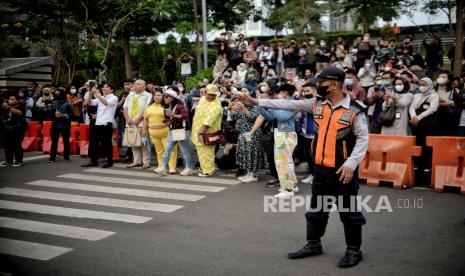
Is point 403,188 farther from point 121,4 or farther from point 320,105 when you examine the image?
point 121,4

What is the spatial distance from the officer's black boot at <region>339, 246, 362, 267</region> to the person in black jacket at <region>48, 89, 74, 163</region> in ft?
29.3

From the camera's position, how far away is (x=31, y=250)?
20.5ft

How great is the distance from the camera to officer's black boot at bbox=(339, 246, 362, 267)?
218 inches

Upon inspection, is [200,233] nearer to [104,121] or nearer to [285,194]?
[285,194]

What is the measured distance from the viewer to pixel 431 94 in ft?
33.2

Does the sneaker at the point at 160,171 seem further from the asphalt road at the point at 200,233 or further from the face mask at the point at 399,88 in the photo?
the face mask at the point at 399,88

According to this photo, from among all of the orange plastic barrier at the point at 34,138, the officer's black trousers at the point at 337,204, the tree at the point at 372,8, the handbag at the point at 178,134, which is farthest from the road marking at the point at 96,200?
the tree at the point at 372,8

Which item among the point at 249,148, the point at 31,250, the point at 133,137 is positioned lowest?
the point at 31,250

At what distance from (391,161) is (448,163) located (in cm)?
100

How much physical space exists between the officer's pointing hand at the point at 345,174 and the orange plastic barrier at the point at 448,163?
447 cm

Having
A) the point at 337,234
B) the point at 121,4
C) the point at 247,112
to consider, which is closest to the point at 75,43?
the point at 121,4

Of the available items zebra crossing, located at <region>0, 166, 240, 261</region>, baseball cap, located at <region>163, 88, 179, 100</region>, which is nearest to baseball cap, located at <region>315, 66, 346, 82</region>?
zebra crossing, located at <region>0, 166, 240, 261</region>

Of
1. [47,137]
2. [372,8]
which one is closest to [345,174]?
[47,137]

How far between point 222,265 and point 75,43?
46.7 ft
